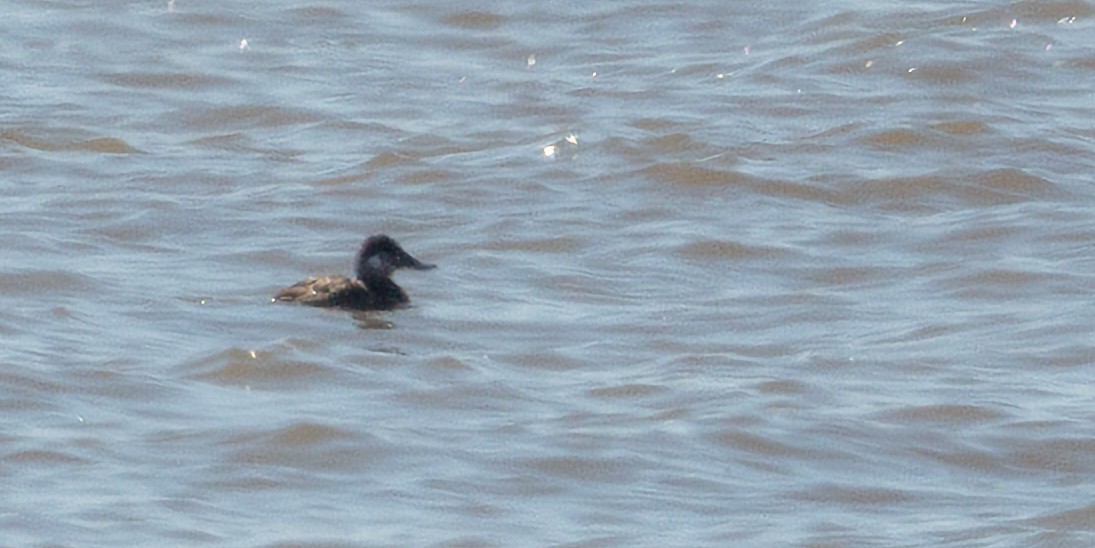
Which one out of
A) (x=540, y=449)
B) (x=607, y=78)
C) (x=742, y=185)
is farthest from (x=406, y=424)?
(x=607, y=78)

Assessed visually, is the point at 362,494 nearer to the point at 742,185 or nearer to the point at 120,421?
the point at 120,421

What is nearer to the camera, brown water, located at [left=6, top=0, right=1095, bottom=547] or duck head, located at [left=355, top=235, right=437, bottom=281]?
brown water, located at [left=6, top=0, right=1095, bottom=547]

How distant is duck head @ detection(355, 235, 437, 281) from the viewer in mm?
11954

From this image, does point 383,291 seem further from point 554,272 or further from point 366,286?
point 554,272

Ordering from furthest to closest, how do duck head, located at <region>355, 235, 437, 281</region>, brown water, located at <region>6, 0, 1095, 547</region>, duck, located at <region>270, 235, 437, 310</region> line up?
duck head, located at <region>355, 235, 437, 281</region>, duck, located at <region>270, 235, 437, 310</region>, brown water, located at <region>6, 0, 1095, 547</region>

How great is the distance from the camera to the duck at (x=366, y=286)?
11.7 metres

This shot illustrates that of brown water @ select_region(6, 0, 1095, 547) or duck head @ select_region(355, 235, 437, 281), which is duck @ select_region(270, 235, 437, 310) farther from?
brown water @ select_region(6, 0, 1095, 547)

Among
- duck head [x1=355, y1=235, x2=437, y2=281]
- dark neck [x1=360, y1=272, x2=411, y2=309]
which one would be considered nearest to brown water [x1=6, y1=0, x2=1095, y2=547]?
dark neck [x1=360, y1=272, x2=411, y2=309]

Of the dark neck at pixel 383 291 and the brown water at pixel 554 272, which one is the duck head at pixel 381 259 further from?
the brown water at pixel 554 272

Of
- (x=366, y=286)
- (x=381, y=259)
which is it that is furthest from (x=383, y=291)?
(x=381, y=259)

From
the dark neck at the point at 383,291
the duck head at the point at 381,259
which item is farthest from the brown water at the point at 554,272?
the duck head at the point at 381,259

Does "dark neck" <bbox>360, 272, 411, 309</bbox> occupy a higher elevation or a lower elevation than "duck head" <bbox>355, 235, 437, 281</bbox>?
lower

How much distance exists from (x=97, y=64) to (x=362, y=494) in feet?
26.0

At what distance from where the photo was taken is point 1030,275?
12.2 m
